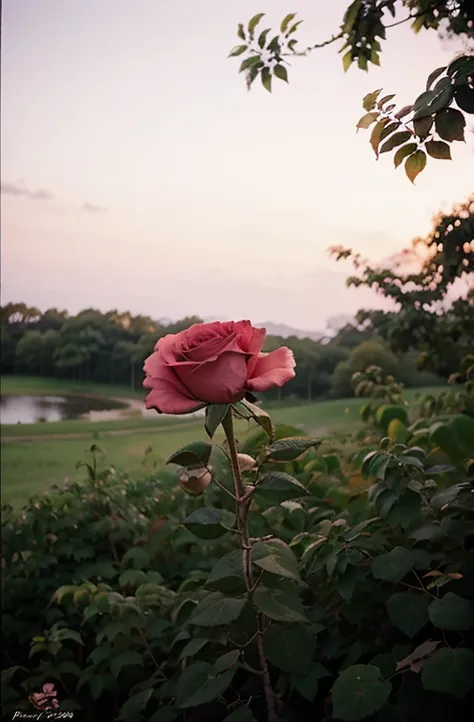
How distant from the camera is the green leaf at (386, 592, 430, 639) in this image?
75 centimetres

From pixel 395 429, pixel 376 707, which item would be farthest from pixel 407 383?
pixel 376 707

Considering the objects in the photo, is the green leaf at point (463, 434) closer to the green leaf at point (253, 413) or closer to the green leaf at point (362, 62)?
the green leaf at point (253, 413)

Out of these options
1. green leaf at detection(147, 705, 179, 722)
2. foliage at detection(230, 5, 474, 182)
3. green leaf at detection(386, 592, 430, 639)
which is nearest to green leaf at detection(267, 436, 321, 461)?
green leaf at detection(386, 592, 430, 639)

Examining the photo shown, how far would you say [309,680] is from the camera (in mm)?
838

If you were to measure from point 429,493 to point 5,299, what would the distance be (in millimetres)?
1442

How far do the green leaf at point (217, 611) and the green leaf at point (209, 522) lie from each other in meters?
0.08

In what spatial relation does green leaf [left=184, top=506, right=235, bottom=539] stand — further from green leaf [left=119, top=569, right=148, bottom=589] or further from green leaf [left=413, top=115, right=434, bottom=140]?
green leaf [left=413, top=115, right=434, bottom=140]

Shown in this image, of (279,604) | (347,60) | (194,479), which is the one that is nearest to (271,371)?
(194,479)

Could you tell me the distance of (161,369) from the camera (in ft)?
2.29

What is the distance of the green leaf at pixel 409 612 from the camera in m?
0.75

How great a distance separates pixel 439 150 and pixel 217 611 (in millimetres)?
590

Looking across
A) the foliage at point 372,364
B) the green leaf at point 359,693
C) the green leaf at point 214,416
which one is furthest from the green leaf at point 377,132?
the foliage at point 372,364

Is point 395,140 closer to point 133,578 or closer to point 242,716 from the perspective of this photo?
point 242,716

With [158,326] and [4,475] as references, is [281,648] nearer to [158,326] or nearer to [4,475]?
[158,326]
